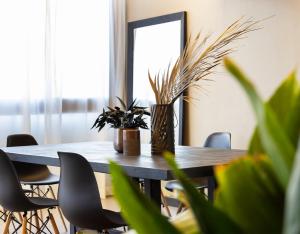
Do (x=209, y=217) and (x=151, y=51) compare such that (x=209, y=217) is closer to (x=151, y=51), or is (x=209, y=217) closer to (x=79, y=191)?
(x=79, y=191)

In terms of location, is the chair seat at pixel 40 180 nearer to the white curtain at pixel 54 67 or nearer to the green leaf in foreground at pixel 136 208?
the white curtain at pixel 54 67

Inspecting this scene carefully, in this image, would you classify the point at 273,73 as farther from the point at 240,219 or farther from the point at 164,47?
the point at 240,219

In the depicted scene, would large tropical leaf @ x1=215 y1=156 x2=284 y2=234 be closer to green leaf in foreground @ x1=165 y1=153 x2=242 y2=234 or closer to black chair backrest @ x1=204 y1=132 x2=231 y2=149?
green leaf in foreground @ x1=165 y1=153 x2=242 y2=234

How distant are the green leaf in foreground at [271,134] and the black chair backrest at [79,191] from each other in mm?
2535

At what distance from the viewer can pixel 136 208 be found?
0.39m

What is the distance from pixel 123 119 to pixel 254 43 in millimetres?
2178

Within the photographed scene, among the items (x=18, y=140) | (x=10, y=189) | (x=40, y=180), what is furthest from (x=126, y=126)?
(x=18, y=140)

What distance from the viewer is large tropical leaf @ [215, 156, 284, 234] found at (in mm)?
361

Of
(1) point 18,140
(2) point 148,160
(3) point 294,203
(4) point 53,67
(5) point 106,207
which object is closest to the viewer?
(3) point 294,203

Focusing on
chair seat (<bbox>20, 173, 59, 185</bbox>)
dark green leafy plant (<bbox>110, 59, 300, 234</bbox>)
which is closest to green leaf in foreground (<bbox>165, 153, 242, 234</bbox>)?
dark green leafy plant (<bbox>110, 59, 300, 234</bbox>)

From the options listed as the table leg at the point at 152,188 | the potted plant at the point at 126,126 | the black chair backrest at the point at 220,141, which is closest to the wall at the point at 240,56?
the black chair backrest at the point at 220,141

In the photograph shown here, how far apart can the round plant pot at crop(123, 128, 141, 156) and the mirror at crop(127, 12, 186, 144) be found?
92.8 inches

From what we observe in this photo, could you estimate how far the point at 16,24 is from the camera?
18.7 ft

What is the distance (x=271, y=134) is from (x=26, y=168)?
13.8 feet
